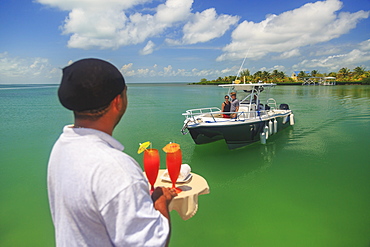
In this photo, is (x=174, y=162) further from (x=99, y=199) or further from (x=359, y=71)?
(x=359, y=71)

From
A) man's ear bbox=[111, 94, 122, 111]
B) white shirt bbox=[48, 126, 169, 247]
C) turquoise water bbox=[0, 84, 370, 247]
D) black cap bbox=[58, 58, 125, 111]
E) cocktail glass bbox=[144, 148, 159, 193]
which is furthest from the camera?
turquoise water bbox=[0, 84, 370, 247]

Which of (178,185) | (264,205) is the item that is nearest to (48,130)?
(264,205)

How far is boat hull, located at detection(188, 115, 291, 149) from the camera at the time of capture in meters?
8.62

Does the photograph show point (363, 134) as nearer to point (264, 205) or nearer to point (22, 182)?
point (264, 205)

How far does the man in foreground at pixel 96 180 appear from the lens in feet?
3.09

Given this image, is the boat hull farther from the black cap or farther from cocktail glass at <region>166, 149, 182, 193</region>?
the black cap

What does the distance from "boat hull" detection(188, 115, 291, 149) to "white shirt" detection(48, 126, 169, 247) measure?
7579mm

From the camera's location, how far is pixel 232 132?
344 inches

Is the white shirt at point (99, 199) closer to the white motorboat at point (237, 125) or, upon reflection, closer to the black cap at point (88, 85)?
the black cap at point (88, 85)

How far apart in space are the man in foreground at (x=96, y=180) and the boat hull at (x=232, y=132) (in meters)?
7.52

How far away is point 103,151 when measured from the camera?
990 mm

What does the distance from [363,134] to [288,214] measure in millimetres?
9103

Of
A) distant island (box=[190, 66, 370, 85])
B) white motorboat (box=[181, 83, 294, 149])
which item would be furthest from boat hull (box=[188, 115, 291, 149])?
distant island (box=[190, 66, 370, 85])

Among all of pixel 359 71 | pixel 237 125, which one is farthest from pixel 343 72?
pixel 237 125
